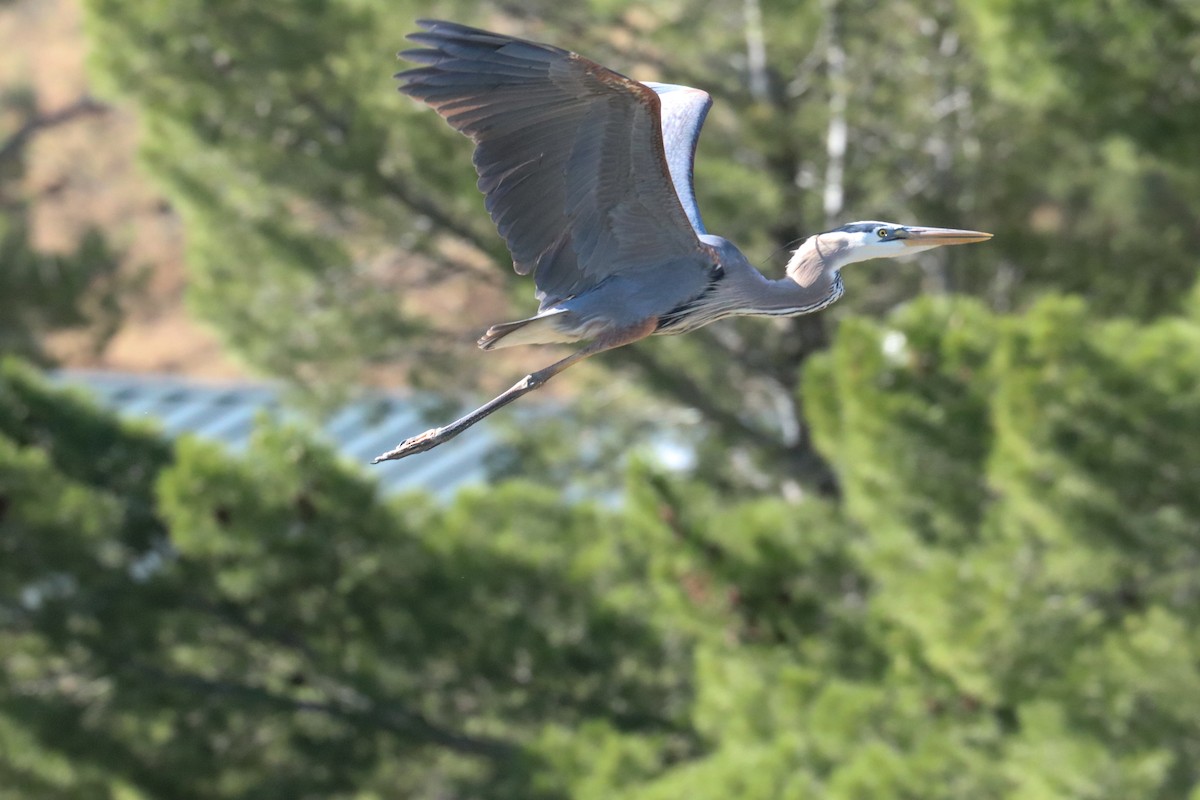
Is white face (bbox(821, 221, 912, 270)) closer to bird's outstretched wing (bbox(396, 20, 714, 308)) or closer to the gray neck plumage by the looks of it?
the gray neck plumage

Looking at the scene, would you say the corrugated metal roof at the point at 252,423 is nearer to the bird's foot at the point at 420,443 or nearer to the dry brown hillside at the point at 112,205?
the dry brown hillside at the point at 112,205

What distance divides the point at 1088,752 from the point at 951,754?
2.20 feet

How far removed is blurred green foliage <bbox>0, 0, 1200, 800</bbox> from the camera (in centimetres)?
701

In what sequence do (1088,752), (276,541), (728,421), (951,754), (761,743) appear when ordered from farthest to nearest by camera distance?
1. (728,421)
2. (276,541)
3. (761,743)
4. (951,754)
5. (1088,752)

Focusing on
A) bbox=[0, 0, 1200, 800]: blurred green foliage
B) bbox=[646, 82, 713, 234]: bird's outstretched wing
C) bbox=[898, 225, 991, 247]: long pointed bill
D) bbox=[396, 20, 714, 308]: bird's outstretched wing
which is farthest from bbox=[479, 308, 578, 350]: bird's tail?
bbox=[0, 0, 1200, 800]: blurred green foliage

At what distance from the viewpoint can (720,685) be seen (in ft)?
26.0

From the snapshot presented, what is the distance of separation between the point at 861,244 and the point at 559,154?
2.50ft

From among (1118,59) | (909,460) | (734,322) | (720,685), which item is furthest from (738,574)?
(734,322)

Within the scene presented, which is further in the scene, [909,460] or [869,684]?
[869,684]

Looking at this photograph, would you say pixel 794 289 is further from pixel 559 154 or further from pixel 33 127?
pixel 33 127

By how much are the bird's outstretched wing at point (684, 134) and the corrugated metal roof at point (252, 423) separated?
8272mm

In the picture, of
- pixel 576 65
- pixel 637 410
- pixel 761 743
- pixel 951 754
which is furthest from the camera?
pixel 637 410

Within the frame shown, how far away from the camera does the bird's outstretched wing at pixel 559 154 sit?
3.77 m

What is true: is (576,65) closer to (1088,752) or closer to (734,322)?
(1088,752)
